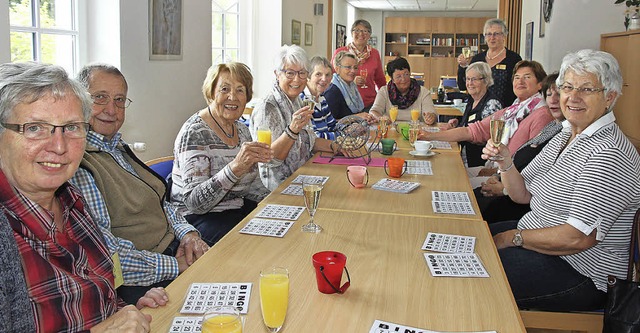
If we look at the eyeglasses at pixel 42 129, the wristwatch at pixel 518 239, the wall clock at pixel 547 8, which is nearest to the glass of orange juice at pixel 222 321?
the eyeglasses at pixel 42 129

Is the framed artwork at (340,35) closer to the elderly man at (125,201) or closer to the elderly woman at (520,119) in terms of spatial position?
the elderly woman at (520,119)

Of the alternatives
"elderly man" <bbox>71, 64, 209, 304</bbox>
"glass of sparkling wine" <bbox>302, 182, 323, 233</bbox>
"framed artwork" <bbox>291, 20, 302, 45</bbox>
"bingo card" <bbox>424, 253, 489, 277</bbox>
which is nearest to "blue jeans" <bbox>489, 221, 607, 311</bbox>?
"bingo card" <bbox>424, 253, 489, 277</bbox>

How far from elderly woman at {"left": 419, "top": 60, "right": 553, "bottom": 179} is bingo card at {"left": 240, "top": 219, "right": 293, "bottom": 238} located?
1.77m

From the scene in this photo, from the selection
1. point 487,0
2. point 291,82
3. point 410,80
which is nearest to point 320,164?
point 291,82

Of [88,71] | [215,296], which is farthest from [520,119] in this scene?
[215,296]

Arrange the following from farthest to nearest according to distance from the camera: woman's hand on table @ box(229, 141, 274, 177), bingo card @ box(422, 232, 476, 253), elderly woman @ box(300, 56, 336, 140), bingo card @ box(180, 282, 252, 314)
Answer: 1. elderly woman @ box(300, 56, 336, 140)
2. woman's hand on table @ box(229, 141, 274, 177)
3. bingo card @ box(422, 232, 476, 253)
4. bingo card @ box(180, 282, 252, 314)

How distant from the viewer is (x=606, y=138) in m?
A: 2.11

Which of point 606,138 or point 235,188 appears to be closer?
point 606,138

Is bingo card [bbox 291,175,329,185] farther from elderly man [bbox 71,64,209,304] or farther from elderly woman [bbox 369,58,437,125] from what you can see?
elderly woman [bbox 369,58,437,125]

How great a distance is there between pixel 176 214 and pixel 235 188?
0.43m

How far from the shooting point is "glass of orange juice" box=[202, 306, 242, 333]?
1.08 metres

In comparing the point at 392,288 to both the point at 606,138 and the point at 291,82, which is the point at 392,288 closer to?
the point at 606,138

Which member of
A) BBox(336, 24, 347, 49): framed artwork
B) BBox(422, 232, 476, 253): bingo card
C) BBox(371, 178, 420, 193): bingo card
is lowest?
BBox(422, 232, 476, 253): bingo card

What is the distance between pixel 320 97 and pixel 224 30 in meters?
2.36
